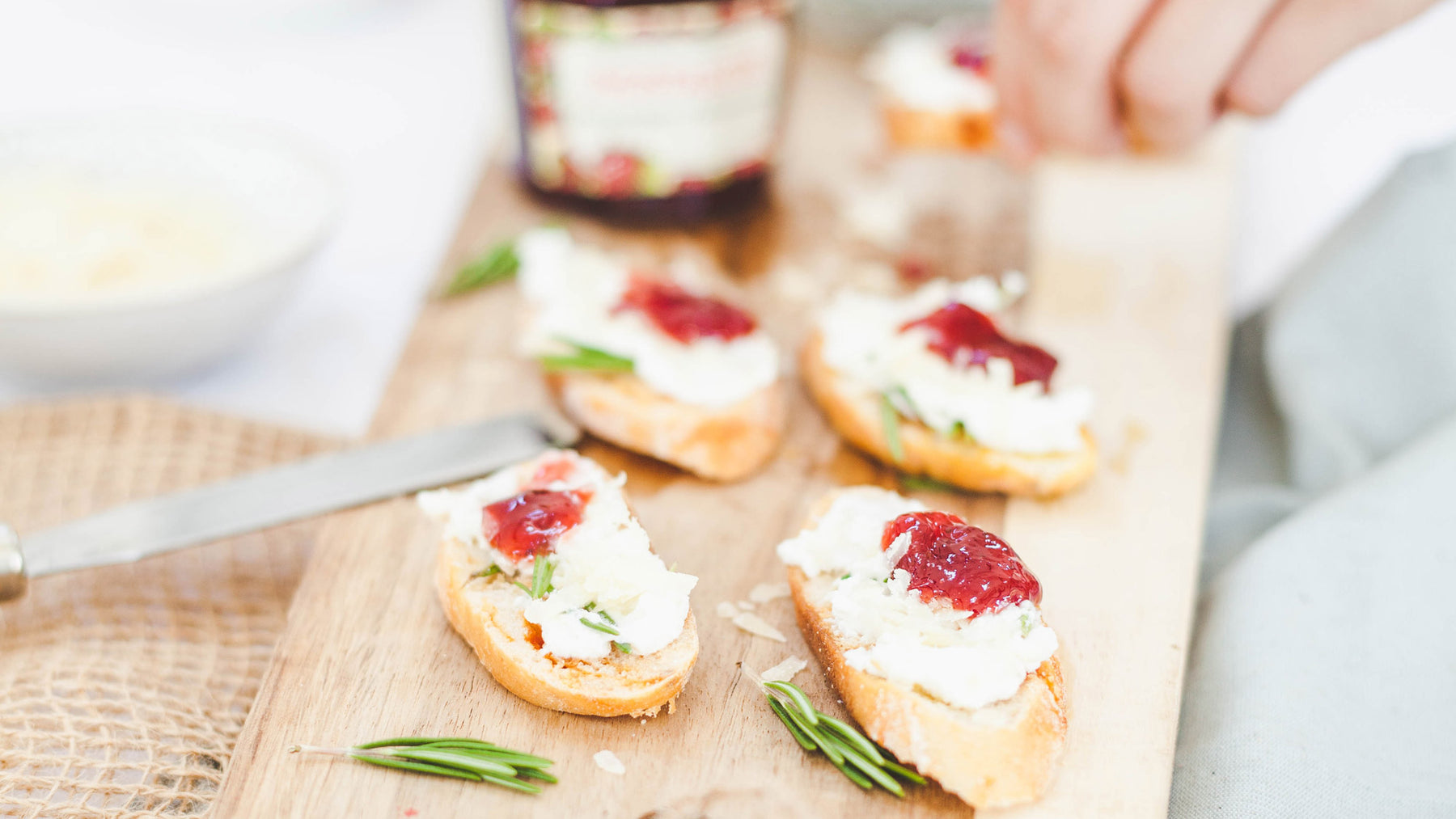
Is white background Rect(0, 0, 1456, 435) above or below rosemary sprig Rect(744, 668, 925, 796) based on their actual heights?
below

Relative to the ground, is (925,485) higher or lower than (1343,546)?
lower

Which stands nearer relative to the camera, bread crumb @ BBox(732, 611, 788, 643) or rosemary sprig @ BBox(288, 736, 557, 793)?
rosemary sprig @ BBox(288, 736, 557, 793)

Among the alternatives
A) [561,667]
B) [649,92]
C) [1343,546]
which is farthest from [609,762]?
[649,92]

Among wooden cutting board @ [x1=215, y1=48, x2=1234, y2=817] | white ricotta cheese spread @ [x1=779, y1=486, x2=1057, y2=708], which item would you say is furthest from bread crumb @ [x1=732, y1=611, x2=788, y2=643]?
white ricotta cheese spread @ [x1=779, y1=486, x2=1057, y2=708]

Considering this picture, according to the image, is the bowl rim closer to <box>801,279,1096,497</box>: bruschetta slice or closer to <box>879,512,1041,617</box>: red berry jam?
<box>801,279,1096,497</box>: bruschetta slice

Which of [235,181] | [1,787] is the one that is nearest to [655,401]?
[1,787]

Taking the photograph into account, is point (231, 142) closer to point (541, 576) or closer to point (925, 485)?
point (541, 576)

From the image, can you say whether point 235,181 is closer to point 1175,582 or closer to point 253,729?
point 253,729
